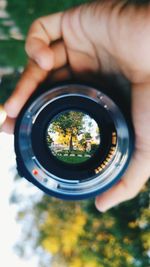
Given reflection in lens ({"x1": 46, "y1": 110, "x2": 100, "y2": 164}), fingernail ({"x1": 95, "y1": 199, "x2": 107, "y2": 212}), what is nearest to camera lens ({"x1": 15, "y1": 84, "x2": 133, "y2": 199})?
reflection in lens ({"x1": 46, "y1": 110, "x2": 100, "y2": 164})

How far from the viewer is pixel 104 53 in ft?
2.43

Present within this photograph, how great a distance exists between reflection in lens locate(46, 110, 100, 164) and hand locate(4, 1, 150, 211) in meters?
0.06

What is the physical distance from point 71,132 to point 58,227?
0.95ft

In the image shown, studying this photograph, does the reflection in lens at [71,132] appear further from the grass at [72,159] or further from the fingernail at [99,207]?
the fingernail at [99,207]

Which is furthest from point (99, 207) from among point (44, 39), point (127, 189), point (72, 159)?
point (44, 39)

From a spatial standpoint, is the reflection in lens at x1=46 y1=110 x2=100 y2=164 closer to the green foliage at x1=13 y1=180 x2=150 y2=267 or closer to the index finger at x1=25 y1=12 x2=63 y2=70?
the index finger at x1=25 y1=12 x2=63 y2=70

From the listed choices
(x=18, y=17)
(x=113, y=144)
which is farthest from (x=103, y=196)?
(x=18, y=17)

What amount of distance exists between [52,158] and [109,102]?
0.34 feet

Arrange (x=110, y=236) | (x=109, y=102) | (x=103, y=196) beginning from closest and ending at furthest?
(x=109, y=102), (x=103, y=196), (x=110, y=236)

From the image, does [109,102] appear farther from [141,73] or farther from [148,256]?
[148,256]

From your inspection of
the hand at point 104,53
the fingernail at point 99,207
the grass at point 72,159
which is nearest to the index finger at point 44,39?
the hand at point 104,53

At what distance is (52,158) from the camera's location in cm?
68

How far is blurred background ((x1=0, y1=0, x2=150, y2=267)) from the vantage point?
90 centimetres

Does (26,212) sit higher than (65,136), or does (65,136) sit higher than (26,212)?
(65,136)
